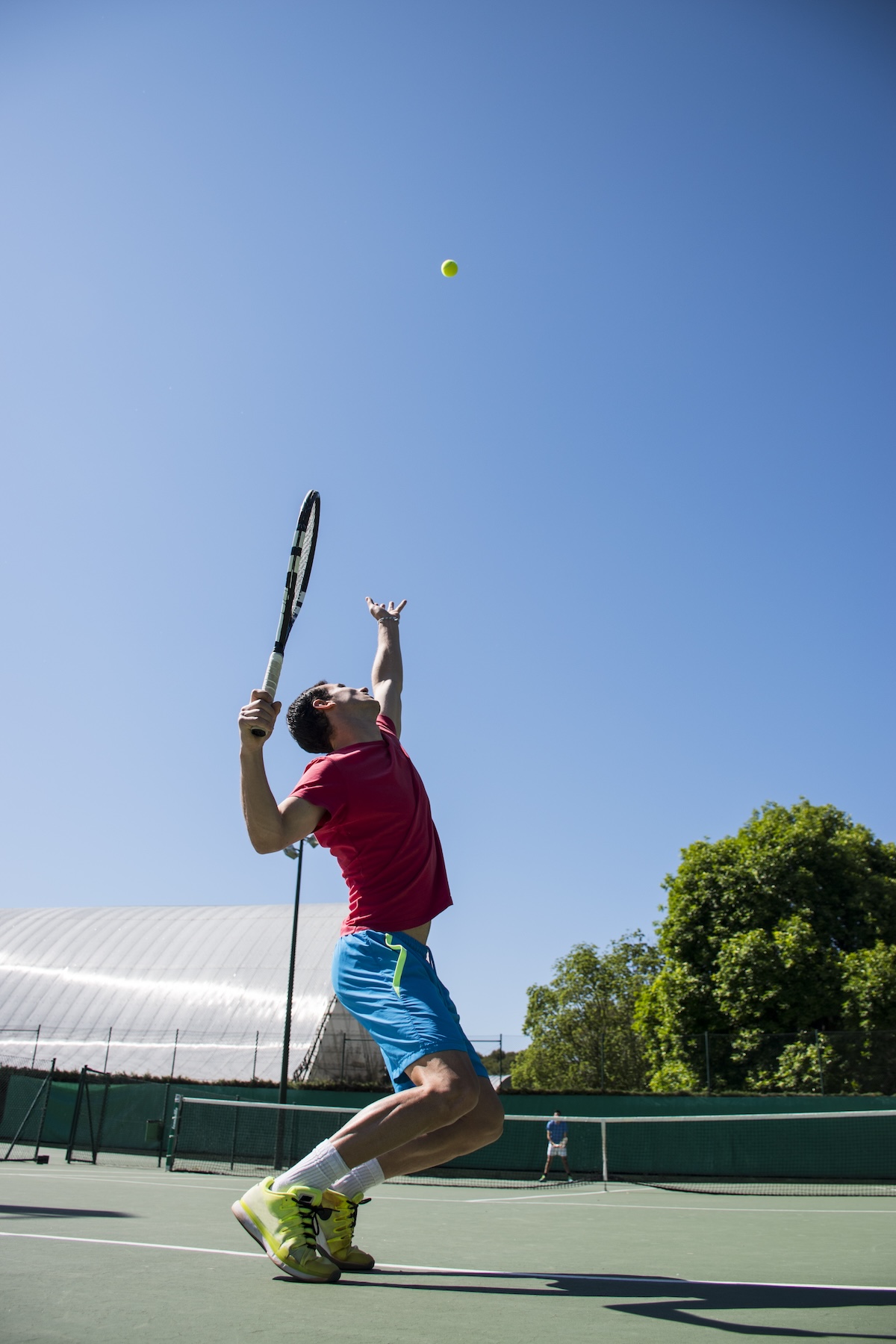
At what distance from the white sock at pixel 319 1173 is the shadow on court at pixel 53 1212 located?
2284 millimetres

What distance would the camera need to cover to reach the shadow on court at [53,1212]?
441 centimetres

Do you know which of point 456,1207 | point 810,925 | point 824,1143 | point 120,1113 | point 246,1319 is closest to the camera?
point 246,1319

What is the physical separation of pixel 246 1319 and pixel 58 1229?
6.79 ft

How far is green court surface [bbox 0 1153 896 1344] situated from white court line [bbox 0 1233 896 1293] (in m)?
0.01

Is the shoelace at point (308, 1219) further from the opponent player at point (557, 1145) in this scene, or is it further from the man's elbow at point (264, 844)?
the opponent player at point (557, 1145)

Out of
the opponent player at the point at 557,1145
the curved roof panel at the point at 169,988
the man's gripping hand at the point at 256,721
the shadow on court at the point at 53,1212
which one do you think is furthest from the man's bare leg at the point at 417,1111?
the curved roof panel at the point at 169,988

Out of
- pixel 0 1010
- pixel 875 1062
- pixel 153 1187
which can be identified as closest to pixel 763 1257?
pixel 153 1187

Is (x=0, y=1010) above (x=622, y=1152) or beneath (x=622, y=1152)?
above

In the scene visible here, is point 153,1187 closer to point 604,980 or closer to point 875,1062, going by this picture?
point 875,1062

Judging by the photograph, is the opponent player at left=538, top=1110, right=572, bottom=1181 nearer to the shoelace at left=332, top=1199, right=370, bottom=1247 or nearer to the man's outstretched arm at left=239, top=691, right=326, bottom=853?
the shoelace at left=332, top=1199, right=370, bottom=1247

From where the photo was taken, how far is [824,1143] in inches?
703

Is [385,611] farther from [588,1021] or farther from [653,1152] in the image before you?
[588,1021]

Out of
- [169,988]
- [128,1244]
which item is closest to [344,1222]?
[128,1244]

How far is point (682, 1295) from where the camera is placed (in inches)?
103
